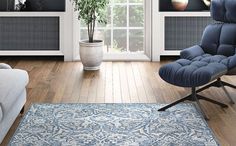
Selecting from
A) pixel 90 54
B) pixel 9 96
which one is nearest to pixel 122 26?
pixel 90 54

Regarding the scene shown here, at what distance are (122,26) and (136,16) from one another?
0.85 ft

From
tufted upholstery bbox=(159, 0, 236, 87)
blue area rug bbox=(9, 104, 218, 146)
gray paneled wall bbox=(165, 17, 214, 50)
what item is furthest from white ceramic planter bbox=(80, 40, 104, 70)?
blue area rug bbox=(9, 104, 218, 146)

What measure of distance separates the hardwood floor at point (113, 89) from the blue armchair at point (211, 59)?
0.19m

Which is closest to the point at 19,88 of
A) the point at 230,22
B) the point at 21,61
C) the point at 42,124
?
the point at 42,124

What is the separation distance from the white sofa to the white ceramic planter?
231 centimetres

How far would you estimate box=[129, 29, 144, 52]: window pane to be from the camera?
7418 millimetres

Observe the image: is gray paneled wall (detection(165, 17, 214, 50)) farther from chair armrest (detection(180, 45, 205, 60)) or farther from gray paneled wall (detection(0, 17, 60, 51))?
chair armrest (detection(180, 45, 205, 60))

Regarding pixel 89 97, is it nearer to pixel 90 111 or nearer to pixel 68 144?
pixel 90 111

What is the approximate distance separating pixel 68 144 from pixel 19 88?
64 centimetres

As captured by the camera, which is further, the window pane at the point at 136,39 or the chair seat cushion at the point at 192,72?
the window pane at the point at 136,39

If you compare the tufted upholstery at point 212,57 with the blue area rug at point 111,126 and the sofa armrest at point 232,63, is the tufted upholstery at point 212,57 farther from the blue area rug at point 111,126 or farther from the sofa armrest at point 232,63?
the blue area rug at point 111,126

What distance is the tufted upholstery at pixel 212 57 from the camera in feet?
13.9

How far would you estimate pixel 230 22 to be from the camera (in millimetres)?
5117

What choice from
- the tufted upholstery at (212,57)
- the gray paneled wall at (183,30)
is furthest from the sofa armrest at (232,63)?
the gray paneled wall at (183,30)
